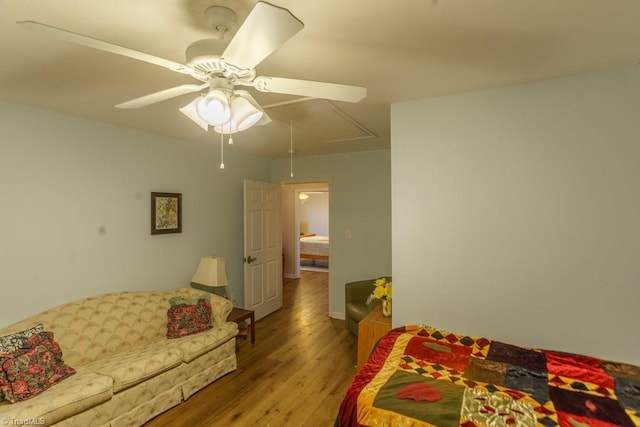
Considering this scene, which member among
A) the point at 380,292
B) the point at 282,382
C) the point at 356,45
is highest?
the point at 356,45

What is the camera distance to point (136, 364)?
231 centimetres

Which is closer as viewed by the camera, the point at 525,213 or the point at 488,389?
the point at 488,389

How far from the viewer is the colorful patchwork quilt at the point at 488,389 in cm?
136

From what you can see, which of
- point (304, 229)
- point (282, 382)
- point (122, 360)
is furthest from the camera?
point (304, 229)

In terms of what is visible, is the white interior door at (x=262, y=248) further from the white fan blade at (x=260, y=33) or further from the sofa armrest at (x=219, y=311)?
the white fan blade at (x=260, y=33)

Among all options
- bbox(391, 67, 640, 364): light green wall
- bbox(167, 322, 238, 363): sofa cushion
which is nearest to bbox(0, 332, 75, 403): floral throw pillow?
bbox(167, 322, 238, 363): sofa cushion

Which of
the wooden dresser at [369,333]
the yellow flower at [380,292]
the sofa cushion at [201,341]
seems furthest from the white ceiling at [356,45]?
the sofa cushion at [201,341]

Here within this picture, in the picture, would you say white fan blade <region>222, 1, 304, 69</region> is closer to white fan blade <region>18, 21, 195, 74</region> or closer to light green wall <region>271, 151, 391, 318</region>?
white fan blade <region>18, 21, 195, 74</region>

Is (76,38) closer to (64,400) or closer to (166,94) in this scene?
(166,94)

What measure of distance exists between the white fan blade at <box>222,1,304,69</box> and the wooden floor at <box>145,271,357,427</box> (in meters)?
2.42

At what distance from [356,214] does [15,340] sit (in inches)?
141

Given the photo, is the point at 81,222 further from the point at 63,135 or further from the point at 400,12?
the point at 400,12

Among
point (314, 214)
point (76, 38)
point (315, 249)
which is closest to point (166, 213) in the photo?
point (76, 38)

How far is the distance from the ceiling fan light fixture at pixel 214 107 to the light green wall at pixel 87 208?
83.5 inches
